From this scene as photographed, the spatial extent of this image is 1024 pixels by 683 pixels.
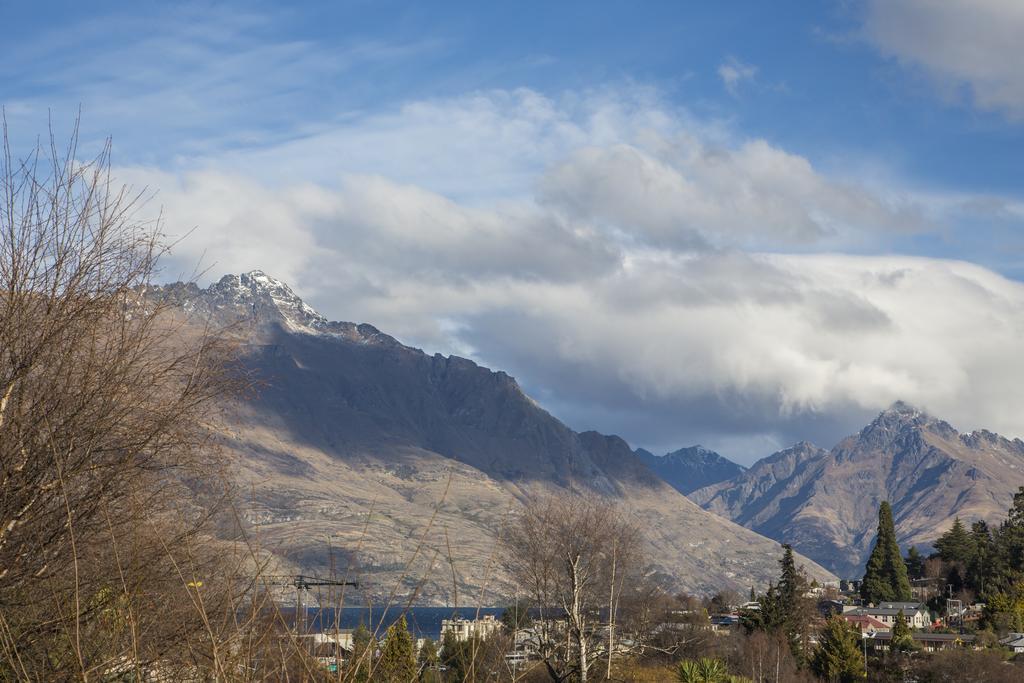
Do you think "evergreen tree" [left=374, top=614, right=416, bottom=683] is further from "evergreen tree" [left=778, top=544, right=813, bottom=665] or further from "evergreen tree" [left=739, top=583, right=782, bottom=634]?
"evergreen tree" [left=778, top=544, right=813, bottom=665]

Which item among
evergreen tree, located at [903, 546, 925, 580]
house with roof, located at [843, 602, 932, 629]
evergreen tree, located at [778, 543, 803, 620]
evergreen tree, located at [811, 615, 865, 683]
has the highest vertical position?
evergreen tree, located at [903, 546, 925, 580]

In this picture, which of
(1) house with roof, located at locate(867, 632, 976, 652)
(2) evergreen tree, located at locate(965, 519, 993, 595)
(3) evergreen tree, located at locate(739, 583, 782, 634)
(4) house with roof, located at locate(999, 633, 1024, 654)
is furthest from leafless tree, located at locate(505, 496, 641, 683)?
(2) evergreen tree, located at locate(965, 519, 993, 595)

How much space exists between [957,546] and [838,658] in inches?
2013

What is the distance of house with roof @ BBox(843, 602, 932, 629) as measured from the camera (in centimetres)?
11069

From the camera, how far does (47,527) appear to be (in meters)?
10.9

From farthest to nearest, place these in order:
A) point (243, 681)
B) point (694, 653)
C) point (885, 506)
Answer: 1. point (885, 506)
2. point (694, 653)
3. point (243, 681)

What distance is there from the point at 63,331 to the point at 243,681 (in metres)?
5.47

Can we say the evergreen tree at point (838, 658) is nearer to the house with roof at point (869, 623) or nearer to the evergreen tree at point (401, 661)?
the house with roof at point (869, 623)

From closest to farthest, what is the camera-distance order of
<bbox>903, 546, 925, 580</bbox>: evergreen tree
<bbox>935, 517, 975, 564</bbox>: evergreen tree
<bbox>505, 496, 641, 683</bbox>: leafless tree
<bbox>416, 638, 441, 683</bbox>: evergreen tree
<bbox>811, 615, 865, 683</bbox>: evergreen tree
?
<bbox>416, 638, 441, 683</bbox>: evergreen tree, <bbox>505, 496, 641, 683</bbox>: leafless tree, <bbox>811, 615, 865, 683</bbox>: evergreen tree, <bbox>935, 517, 975, 564</bbox>: evergreen tree, <bbox>903, 546, 925, 580</bbox>: evergreen tree

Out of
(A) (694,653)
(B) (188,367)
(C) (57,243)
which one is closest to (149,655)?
(B) (188,367)

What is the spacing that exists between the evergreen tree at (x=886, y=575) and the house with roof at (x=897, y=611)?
400 centimetres

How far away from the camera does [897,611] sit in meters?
109

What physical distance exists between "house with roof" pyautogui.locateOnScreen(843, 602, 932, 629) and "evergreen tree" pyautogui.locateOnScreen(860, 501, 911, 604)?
3998 mm

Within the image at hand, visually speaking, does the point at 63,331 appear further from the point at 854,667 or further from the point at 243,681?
the point at 854,667
